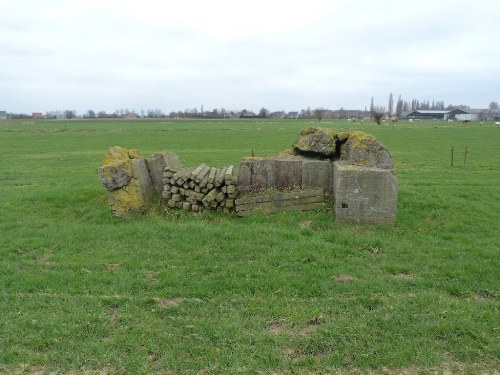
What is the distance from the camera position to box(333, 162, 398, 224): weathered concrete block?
10.1m

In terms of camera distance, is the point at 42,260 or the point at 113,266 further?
the point at 42,260

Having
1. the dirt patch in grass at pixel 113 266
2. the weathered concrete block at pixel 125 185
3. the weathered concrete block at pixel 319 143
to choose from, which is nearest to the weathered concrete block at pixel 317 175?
the weathered concrete block at pixel 319 143

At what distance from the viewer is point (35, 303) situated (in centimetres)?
645

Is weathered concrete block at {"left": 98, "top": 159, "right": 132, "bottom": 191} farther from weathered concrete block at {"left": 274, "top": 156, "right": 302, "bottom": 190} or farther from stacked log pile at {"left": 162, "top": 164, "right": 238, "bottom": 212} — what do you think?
weathered concrete block at {"left": 274, "top": 156, "right": 302, "bottom": 190}

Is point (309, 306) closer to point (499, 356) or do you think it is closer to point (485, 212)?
point (499, 356)

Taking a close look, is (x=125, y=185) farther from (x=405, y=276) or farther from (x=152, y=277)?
(x=405, y=276)

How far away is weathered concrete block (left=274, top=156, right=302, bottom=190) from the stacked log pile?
1.11m

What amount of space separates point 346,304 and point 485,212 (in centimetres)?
685

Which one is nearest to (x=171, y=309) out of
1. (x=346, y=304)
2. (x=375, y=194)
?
(x=346, y=304)

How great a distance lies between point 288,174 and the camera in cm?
1146

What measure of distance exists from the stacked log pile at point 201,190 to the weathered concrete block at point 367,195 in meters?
2.76

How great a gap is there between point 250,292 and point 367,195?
4570 millimetres

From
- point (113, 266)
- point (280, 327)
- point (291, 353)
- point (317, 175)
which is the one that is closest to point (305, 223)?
point (317, 175)

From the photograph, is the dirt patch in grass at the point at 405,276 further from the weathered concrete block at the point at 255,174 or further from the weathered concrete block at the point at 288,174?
the weathered concrete block at the point at 255,174
